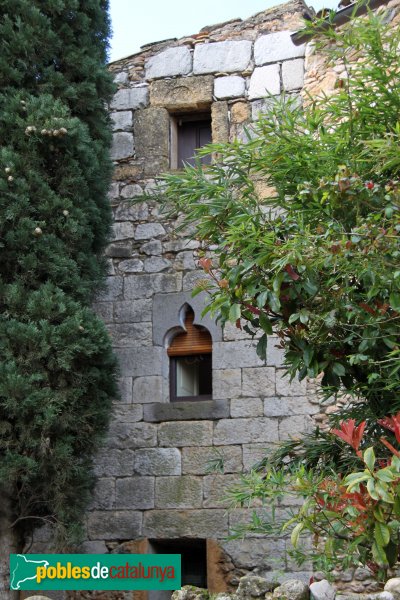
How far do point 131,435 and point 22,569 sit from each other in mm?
2067

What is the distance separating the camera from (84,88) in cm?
759

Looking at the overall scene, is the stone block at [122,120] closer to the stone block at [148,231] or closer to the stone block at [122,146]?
the stone block at [122,146]

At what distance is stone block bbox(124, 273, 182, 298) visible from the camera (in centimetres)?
813

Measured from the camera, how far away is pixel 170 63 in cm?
866

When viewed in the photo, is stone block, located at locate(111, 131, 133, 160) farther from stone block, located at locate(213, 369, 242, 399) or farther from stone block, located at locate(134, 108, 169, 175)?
stone block, located at locate(213, 369, 242, 399)

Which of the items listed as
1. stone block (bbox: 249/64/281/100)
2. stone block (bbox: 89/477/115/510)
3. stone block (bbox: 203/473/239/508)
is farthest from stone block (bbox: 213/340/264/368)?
stone block (bbox: 249/64/281/100)

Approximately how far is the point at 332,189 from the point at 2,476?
3.08 metres

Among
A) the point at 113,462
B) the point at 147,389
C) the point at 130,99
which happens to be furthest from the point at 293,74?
the point at 113,462

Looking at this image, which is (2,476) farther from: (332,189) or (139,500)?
(332,189)

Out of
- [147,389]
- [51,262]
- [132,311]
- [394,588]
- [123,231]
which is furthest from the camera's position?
[123,231]

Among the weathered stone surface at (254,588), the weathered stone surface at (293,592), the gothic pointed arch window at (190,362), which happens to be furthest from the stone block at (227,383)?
the weathered stone surface at (293,592)

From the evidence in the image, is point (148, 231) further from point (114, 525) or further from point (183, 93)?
point (114, 525)

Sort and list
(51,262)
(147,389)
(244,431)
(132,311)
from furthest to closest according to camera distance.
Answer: (132,311) < (147,389) < (244,431) < (51,262)

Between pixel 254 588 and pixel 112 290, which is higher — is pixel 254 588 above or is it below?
below
